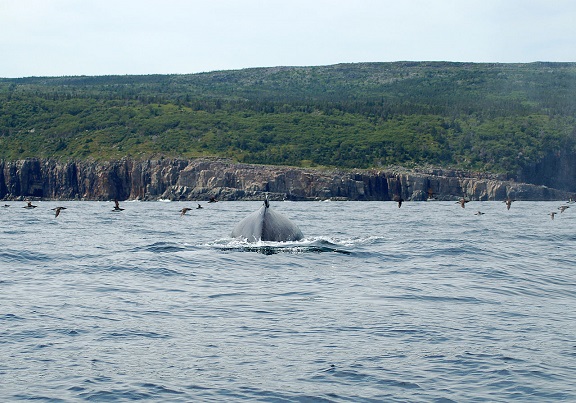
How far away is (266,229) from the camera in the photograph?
118ft

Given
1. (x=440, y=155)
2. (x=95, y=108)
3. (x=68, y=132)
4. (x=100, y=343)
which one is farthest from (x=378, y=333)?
(x=95, y=108)

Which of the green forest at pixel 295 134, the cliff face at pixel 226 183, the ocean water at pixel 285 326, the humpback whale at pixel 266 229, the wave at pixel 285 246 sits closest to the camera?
the ocean water at pixel 285 326

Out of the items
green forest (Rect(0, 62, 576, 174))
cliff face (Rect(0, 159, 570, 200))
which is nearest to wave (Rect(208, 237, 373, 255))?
cliff face (Rect(0, 159, 570, 200))

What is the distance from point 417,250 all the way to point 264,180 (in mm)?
105459

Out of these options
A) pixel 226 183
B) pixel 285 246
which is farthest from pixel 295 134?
pixel 285 246

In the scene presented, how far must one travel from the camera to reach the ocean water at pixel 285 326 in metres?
13.4

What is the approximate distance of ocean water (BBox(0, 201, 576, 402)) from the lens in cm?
1338

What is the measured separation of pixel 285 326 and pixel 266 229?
18.4 metres

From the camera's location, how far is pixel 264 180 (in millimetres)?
140750

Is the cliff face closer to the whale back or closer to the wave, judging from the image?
the whale back

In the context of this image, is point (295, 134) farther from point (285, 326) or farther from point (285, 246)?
point (285, 326)

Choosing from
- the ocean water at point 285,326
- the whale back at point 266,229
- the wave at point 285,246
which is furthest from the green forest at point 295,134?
the ocean water at point 285,326

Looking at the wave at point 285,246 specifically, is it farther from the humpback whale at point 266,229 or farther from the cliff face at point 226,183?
the cliff face at point 226,183

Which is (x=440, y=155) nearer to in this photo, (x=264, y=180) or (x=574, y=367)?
(x=264, y=180)
